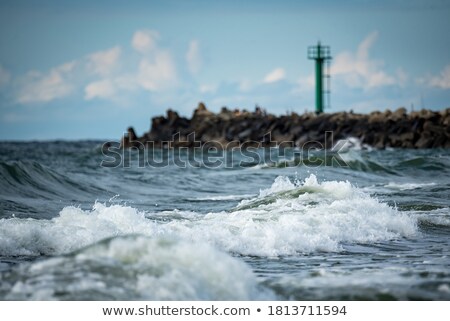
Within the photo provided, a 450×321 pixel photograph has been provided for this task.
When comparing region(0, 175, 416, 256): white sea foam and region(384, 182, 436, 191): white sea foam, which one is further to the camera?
region(384, 182, 436, 191): white sea foam

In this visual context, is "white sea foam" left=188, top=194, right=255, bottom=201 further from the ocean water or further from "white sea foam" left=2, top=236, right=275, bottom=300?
"white sea foam" left=2, top=236, right=275, bottom=300

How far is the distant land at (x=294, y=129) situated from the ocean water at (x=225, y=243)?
88.0ft

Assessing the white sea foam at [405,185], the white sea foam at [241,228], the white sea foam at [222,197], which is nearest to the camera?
the white sea foam at [241,228]

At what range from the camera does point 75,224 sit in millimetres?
8109

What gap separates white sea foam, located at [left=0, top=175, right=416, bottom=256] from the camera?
7379mm

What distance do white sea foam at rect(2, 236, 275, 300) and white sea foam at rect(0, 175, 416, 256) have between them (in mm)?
1894

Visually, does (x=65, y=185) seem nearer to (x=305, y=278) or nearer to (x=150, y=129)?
(x=305, y=278)

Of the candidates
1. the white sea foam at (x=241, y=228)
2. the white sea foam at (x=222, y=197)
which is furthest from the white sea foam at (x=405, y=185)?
the white sea foam at (x=241, y=228)

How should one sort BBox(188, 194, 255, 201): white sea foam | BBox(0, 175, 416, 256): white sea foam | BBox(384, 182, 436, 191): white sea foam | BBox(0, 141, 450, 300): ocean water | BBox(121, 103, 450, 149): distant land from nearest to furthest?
BBox(0, 141, 450, 300): ocean water → BBox(0, 175, 416, 256): white sea foam → BBox(188, 194, 255, 201): white sea foam → BBox(384, 182, 436, 191): white sea foam → BBox(121, 103, 450, 149): distant land

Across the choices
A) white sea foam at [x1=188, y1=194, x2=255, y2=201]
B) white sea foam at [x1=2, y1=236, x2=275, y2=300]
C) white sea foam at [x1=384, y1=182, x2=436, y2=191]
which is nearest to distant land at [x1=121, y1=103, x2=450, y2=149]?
white sea foam at [x1=384, y1=182, x2=436, y2=191]

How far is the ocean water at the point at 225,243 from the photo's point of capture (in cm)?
511

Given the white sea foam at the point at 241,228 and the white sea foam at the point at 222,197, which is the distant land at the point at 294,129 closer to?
the white sea foam at the point at 222,197

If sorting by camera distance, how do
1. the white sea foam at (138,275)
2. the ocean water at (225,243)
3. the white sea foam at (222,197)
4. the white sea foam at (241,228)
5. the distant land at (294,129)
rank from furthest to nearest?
the distant land at (294,129), the white sea foam at (222,197), the white sea foam at (241,228), the ocean water at (225,243), the white sea foam at (138,275)
